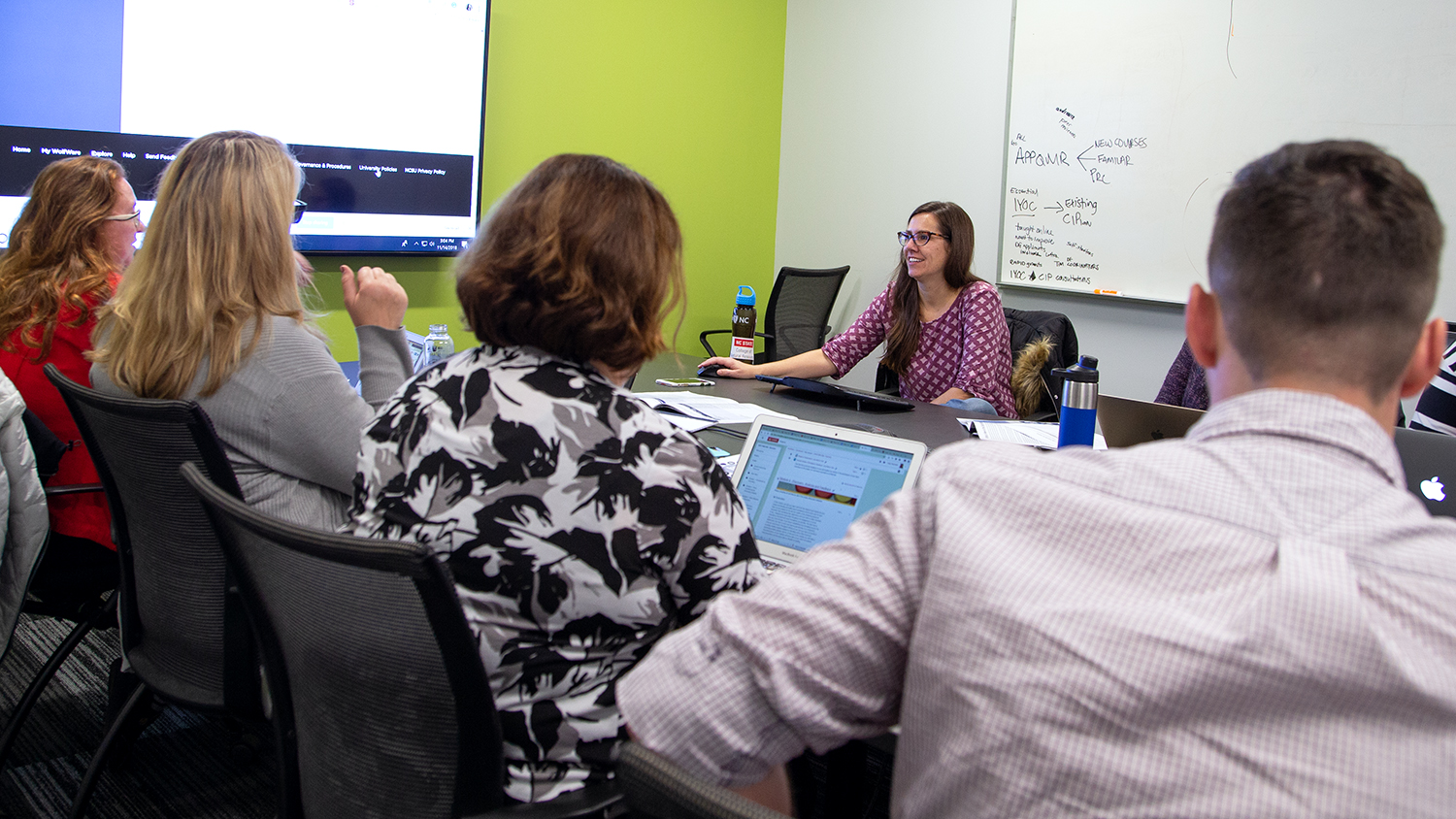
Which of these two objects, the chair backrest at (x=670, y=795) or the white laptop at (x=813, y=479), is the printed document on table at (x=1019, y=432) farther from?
the chair backrest at (x=670, y=795)

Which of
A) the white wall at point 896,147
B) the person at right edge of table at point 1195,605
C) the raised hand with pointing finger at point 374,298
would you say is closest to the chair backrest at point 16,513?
the raised hand with pointing finger at point 374,298

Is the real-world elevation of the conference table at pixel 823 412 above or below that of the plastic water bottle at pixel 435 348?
below

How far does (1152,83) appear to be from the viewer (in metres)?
3.83

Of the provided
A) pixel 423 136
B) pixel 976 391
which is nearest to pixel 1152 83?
pixel 976 391

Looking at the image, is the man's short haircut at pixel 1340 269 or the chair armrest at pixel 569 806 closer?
the man's short haircut at pixel 1340 269

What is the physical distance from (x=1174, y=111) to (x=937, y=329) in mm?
1399

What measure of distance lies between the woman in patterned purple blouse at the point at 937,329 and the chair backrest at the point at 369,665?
2.12m

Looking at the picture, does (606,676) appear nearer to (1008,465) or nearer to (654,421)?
(654,421)

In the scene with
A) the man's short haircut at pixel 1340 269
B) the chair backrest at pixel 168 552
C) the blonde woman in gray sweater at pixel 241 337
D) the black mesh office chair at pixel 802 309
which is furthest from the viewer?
the black mesh office chair at pixel 802 309

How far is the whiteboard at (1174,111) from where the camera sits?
3.29m

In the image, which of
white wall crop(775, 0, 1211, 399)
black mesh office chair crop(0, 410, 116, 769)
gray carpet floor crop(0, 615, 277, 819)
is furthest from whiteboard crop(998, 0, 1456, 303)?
black mesh office chair crop(0, 410, 116, 769)

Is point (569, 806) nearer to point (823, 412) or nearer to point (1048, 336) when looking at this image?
point (823, 412)

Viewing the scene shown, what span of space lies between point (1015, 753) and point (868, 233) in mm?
4426

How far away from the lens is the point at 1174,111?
3.78 m
